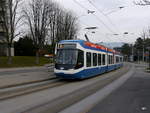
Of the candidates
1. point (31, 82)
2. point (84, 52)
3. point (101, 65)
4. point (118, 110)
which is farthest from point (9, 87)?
point (101, 65)

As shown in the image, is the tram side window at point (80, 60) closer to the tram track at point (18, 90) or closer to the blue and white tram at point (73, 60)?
the blue and white tram at point (73, 60)

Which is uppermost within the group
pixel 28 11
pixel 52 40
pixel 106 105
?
pixel 28 11

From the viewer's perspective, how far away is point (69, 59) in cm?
1487

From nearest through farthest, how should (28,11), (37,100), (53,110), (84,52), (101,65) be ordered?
(53,110), (37,100), (84,52), (101,65), (28,11)

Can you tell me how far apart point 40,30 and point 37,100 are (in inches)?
1360

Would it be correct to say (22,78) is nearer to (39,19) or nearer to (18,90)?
(18,90)

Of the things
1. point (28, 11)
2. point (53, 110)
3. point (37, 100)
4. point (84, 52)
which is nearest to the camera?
point (53, 110)

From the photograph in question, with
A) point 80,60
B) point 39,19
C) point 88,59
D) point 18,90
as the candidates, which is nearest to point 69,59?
point 80,60

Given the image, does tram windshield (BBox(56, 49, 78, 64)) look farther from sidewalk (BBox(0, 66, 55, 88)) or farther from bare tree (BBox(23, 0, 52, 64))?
bare tree (BBox(23, 0, 52, 64))

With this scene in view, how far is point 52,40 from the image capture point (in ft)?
150

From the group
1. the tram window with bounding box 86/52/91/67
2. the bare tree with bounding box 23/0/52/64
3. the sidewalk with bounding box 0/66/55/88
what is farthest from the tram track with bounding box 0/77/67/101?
the bare tree with bounding box 23/0/52/64

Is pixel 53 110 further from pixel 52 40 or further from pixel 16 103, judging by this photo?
pixel 52 40

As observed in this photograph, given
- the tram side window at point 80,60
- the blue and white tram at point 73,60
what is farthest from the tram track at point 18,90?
the tram side window at point 80,60

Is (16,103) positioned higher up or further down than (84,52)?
further down
